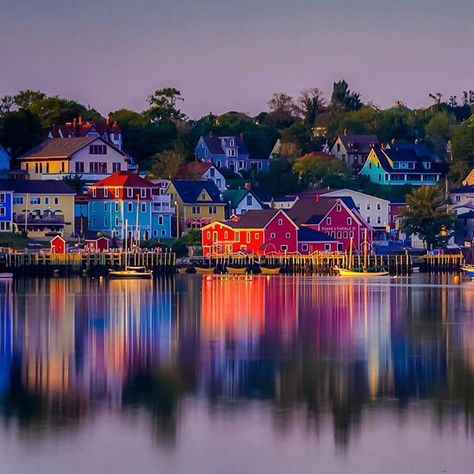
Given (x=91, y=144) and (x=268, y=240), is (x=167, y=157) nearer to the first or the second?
(x=91, y=144)

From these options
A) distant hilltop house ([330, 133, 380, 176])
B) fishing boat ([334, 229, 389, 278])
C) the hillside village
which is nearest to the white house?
the hillside village

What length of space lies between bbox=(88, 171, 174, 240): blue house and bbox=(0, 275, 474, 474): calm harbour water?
49891mm

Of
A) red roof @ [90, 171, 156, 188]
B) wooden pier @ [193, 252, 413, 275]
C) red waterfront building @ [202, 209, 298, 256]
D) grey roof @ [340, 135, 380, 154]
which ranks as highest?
grey roof @ [340, 135, 380, 154]

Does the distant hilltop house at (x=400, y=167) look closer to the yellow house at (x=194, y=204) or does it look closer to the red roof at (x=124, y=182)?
the yellow house at (x=194, y=204)

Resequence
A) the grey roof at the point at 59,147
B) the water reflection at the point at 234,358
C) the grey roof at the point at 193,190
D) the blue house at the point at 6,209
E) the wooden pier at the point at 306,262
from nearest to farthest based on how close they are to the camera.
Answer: the water reflection at the point at 234,358
the wooden pier at the point at 306,262
the blue house at the point at 6,209
the grey roof at the point at 193,190
the grey roof at the point at 59,147

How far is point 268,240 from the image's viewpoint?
117 metres

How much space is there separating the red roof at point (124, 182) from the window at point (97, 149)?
7.07m

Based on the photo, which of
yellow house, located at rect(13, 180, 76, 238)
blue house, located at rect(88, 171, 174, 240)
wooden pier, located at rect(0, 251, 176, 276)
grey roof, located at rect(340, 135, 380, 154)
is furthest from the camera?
grey roof, located at rect(340, 135, 380, 154)

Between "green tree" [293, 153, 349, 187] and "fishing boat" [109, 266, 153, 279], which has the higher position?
"green tree" [293, 153, 349, 187]

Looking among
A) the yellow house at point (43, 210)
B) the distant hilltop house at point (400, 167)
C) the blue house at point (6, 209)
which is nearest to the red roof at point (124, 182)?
the yellow house at point (43, 210)

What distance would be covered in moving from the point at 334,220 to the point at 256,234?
288 inches

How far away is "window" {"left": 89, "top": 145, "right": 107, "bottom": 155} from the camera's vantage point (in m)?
130

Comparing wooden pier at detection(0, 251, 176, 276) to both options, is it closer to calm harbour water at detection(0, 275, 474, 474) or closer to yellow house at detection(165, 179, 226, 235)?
yellow house at detection(165, 179, 226, 235)

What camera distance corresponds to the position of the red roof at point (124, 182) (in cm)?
12044
